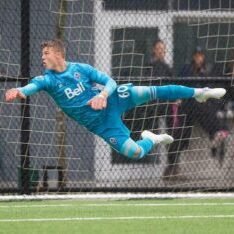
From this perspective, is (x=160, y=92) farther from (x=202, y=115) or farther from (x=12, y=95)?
(x=202, y=115)

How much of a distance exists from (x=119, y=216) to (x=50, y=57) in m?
1.84

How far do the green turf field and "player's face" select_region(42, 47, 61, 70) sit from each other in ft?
5.18

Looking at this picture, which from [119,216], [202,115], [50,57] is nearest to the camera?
[50,57]

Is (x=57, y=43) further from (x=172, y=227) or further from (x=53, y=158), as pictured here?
(x=53, y=158)

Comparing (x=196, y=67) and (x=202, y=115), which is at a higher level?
(x=196, y=67)

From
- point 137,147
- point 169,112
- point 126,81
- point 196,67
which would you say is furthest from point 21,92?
point 196,67

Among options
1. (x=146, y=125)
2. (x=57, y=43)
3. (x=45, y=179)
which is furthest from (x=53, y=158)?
(x=57, y=43)

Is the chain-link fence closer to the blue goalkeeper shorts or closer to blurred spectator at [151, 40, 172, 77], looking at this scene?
blurred spectator at [151, 40, 172, 77]

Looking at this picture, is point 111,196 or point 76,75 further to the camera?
point 111,196

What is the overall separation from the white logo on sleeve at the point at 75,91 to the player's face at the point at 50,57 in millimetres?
286

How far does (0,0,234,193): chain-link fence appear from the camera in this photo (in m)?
13.8

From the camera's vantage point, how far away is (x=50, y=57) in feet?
35.2

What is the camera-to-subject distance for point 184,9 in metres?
14.1

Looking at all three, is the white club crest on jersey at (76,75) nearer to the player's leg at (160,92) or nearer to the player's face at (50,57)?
the player's face at (50,57)
